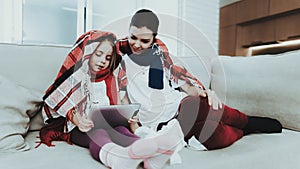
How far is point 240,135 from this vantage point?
929 mm

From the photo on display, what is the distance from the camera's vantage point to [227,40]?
3.75 meters

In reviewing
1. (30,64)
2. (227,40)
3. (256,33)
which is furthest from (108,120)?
(227,40)

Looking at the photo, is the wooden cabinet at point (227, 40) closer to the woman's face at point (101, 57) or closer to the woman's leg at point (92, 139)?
the woman's face at point (101, 57)

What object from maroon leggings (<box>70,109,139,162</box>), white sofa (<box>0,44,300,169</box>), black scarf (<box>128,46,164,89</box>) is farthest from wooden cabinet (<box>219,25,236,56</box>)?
maroon leggings (<box>70,109,139,162</box>)

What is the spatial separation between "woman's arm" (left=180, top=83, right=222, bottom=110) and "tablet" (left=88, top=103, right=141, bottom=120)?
20 centimetres

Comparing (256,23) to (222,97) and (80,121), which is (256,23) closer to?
(222,97)

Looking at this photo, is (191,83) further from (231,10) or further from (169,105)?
(231,10)

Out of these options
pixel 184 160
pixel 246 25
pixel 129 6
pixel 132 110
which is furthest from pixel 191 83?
pixel 246 25

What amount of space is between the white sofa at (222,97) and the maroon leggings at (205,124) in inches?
1.3

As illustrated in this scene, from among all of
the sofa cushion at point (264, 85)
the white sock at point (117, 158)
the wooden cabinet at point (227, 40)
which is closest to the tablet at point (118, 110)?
the white sock at point (117, 158)

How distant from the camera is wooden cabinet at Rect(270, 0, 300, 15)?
2.80m

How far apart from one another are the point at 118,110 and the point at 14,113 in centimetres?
34

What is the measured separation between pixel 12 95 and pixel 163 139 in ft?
1.84

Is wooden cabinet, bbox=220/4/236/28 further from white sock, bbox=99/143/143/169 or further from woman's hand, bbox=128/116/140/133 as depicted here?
white sock, bbox=99/143/143/169
